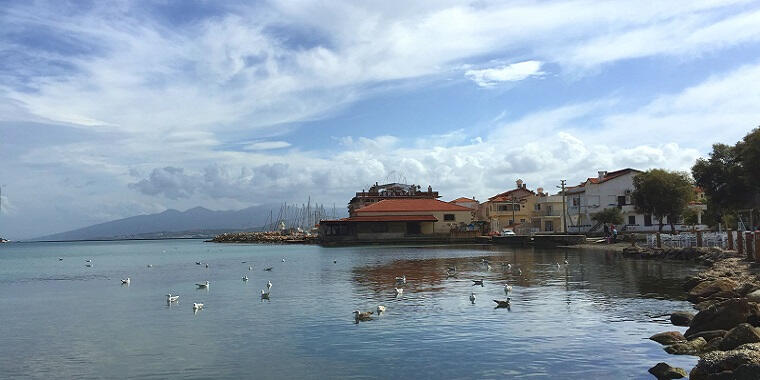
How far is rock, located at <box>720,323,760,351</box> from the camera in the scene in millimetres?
13633

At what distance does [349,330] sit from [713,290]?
13.1 meters

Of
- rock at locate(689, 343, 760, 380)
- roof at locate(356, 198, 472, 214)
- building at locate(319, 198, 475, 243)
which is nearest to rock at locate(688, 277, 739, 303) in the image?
rock at locate(689, 343, 760, 380)

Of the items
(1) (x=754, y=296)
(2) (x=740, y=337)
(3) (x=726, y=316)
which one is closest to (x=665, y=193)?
(1) (x=754, y=296)

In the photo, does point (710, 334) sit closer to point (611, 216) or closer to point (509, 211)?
point (611, 216)

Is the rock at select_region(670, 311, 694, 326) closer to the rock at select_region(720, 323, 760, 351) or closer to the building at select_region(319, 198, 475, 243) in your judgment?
the rock at select_region(720, 323, 760, 351)

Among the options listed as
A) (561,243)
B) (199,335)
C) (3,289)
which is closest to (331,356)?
(199,335)

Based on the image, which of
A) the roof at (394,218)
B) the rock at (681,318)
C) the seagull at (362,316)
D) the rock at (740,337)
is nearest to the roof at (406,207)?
the roof at (394,218)

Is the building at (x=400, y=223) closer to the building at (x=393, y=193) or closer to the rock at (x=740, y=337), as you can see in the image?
the building at (x=393, y=193)

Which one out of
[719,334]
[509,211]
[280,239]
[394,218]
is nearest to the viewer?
[719,334]

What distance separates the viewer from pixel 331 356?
15.8 metres

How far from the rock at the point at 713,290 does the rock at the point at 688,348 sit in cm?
681

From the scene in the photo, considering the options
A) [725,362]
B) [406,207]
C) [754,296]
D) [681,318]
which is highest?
[406,207]

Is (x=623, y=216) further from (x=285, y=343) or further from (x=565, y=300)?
(x=285, y=343)

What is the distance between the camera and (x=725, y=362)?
39.4 feet
